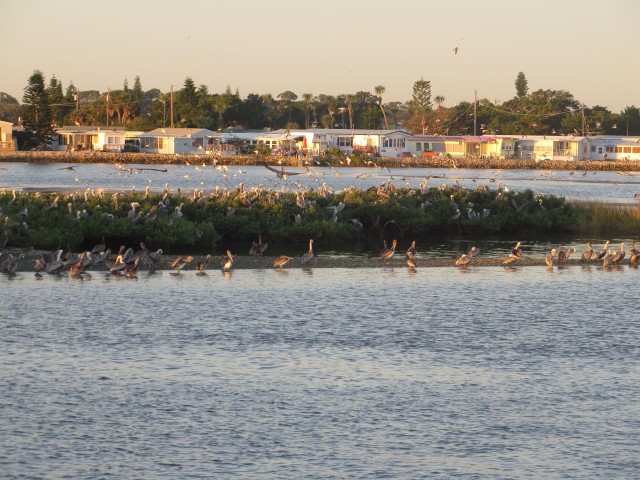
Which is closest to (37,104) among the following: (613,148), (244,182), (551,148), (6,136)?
(6,136)

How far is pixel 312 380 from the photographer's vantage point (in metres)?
17.7

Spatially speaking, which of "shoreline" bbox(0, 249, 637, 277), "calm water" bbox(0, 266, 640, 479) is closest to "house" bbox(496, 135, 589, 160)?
"shoreline" bbox(0, 249, 637, 277)

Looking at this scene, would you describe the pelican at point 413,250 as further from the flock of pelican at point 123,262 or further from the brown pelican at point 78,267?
Answer: the brown pelican at point 78,267

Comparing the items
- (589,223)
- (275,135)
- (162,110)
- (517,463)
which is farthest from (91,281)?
(162,110)

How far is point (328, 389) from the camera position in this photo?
1716cm

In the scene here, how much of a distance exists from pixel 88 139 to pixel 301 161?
105 feet

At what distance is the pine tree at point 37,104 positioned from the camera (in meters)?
118

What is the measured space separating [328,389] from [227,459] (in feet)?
12.0

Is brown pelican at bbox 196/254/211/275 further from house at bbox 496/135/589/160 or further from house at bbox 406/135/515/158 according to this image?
house at bbox 496/135/589/160

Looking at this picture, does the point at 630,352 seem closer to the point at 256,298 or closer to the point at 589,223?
the point at 256,298

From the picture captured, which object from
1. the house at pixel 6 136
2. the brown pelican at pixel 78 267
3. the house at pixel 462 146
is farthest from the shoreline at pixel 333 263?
the house at pixel 462 146

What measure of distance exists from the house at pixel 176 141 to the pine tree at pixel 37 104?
38.7 ft

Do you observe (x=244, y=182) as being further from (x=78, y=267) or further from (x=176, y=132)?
(x=176, y=132)

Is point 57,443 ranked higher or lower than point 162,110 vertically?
lower
